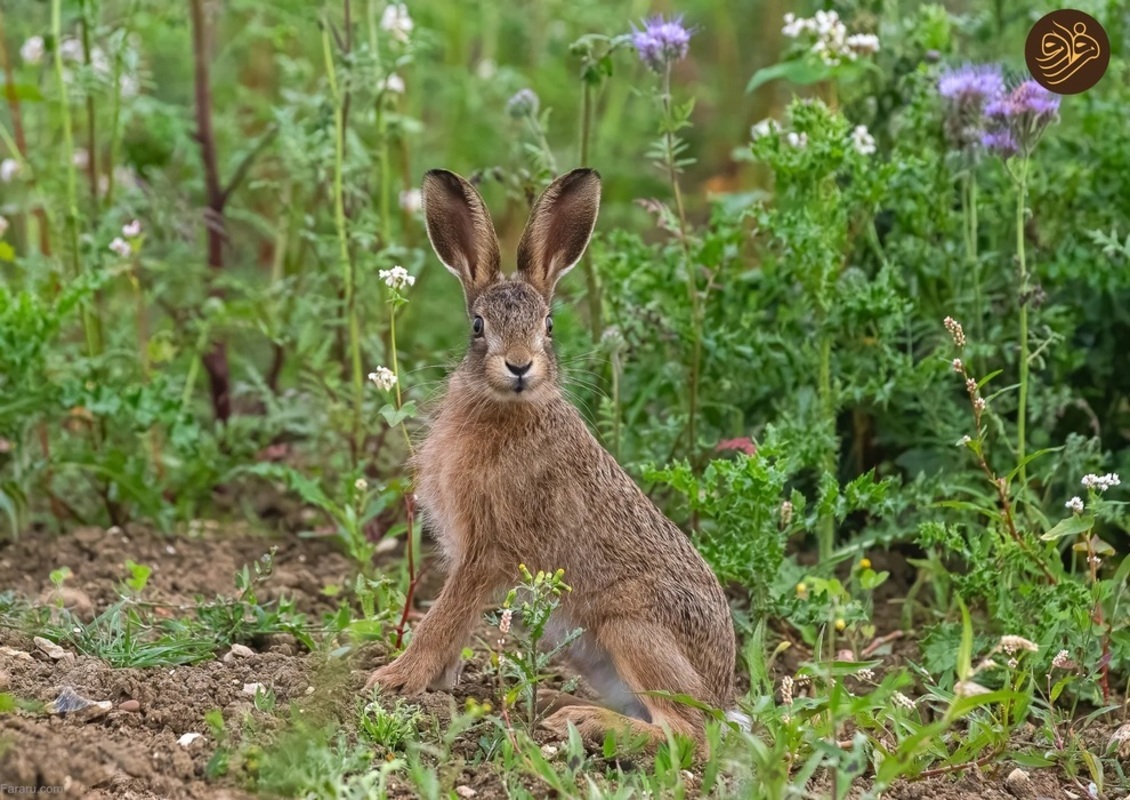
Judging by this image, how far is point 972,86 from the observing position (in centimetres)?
568

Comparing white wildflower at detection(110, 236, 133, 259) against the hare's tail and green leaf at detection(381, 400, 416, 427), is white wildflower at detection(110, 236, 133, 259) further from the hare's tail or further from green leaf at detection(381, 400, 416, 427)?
the hare's tail

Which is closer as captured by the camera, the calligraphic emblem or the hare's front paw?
the hare's front paw

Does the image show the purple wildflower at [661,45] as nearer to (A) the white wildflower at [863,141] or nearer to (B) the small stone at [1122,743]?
Result: (A) the white wildflower at [863,141]

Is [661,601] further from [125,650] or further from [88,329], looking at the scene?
[88,329]

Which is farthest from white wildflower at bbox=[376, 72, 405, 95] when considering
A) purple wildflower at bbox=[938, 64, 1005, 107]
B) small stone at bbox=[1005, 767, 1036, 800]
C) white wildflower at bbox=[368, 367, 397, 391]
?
small stone at bbox=[1005, 767, 1036, 800]

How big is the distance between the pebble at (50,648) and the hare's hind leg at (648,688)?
5.07 feet

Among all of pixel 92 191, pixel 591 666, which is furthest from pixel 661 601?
pixel 92 191

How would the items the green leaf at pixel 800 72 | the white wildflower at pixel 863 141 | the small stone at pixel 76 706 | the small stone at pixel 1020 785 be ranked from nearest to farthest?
the small stone at pixel 76 706
the small stone at pixel 1020 785
the white wildflower at pixel 863 141
the green leaf at pixel 800 72

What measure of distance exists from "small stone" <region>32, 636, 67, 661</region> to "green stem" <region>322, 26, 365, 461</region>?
1.73 metres

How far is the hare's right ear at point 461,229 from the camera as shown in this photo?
5109 mm

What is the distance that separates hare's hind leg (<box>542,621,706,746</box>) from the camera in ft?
15.1

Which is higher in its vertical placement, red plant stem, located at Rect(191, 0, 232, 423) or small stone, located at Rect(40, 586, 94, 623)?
red plant stem, located at Rect(191, 0, 232, 423)

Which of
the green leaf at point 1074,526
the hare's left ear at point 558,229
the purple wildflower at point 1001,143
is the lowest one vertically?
the green leaf at point 1074,526

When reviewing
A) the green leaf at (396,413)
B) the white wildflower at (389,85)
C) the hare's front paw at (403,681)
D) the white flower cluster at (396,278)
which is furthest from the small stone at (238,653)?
the white wildflower at (389,85)
